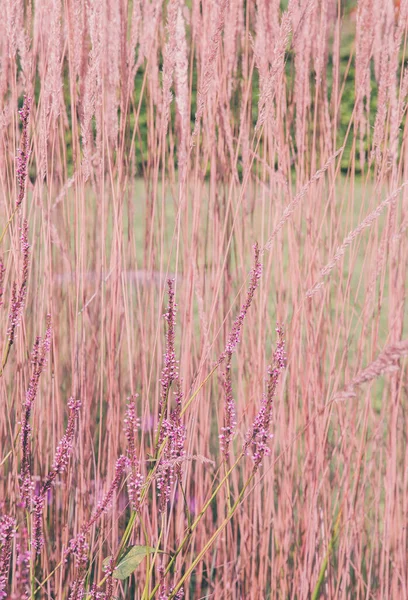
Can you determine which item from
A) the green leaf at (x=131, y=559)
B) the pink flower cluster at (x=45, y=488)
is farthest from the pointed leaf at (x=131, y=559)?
the pink flower cluster at (x=45, y=488)

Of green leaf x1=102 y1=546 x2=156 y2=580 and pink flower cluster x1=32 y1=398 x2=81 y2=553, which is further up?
pink flower cluster x1=32 y1=398 x2=81 y2=553

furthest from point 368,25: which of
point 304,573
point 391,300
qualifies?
point 304,573

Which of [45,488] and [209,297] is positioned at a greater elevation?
[209,297]

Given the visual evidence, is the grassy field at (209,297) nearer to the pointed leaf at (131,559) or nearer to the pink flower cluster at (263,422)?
the pointed leaf at (131,559)

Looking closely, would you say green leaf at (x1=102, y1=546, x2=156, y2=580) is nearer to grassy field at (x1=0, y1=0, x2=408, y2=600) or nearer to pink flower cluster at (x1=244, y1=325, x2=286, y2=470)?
grassy field at (x1=0, y1=0, x2=408, y2=600)

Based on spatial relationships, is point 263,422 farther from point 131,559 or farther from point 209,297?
point 209,297

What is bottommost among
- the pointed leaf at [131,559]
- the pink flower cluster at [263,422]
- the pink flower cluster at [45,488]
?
the pointed leaf at [131,559]

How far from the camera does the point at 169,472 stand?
923mm

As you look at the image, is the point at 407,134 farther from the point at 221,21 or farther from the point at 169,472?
the point at 169,472

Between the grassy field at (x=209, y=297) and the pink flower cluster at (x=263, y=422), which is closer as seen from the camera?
the pink flower cluster at (x=263, y=422)

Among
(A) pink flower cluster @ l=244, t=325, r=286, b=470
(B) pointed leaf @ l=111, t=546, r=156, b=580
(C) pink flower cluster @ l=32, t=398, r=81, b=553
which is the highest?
(A) pink flower cluster @ l=244, t=325, r=286, b=470

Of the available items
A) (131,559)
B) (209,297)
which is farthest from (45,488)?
(209,297)

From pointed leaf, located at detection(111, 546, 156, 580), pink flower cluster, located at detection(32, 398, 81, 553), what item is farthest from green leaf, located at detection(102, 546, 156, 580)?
pink flower cluster, located at detection(32, 398, 81, 553)

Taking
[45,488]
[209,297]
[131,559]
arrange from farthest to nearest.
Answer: [209,297], [131,559], [45,488]
